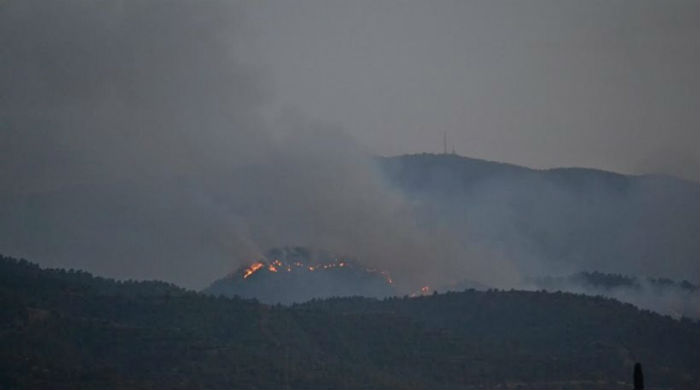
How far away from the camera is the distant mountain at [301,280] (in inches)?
4562

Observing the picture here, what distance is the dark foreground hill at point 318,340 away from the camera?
71250 mm

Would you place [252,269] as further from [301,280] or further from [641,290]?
[641,290]

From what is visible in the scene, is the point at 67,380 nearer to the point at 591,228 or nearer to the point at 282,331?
the point at 282,331

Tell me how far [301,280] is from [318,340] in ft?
115

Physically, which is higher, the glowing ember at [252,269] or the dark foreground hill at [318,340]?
the glowing ember at [252,269]

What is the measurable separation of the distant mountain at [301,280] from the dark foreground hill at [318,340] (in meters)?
20.0

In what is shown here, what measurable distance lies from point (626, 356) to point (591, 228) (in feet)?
236

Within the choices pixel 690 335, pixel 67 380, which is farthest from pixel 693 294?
pixel 67 380

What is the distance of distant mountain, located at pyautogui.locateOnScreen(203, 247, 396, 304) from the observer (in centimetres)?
11588

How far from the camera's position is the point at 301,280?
118000 millimetres

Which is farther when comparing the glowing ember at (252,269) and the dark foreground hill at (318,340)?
the glowing ember at (252,269)

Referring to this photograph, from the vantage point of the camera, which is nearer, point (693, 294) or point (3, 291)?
point (3, 291)

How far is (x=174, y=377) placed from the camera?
230 feet

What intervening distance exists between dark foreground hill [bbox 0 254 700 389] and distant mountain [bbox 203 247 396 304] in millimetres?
20021
